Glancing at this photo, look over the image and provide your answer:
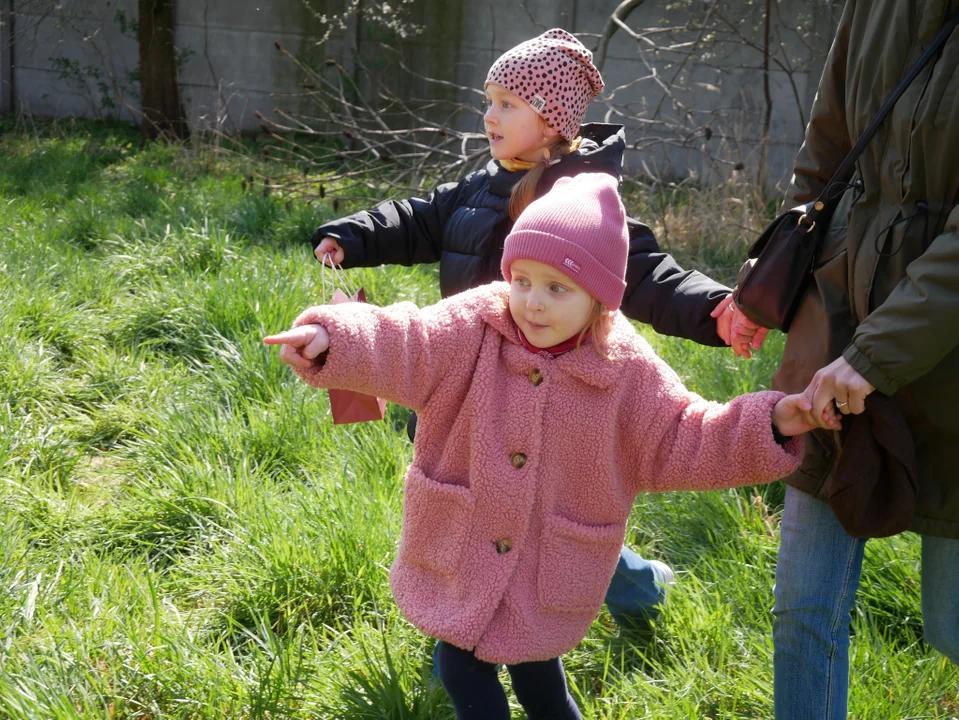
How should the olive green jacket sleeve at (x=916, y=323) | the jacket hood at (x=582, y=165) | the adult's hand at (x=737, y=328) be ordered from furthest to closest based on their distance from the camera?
the jacket hood at (x=582, y=165), the adult's hand at (x=737, y=328), the olive green jacket sleeve at (x=916, y=323)

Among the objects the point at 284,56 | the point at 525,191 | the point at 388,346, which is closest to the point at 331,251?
the point at 525,191

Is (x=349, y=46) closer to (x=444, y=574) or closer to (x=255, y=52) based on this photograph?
(x=255, y=52)

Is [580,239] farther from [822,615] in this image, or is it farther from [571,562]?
[822,615]

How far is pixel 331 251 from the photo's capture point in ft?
8.31

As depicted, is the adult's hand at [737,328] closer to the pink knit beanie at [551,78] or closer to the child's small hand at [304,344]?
the pink knit beanie at [551,78]

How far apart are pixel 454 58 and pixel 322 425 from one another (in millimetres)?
7418

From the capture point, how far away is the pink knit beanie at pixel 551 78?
2406 mm

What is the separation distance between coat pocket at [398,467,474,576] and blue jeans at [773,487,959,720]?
2.09 feet

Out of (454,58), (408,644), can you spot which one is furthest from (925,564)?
(454,58)

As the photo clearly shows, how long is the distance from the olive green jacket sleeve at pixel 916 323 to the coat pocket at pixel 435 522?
731 millimetres

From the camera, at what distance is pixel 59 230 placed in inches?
219

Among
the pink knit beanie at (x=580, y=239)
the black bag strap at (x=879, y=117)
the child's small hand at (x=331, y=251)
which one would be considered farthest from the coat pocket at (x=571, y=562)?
the child's small hand at (x=331, y=251)

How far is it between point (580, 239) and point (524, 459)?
1.34 feet

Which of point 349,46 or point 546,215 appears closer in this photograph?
point 546,215
